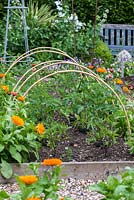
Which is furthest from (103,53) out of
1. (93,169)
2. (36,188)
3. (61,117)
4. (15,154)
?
(36,188)

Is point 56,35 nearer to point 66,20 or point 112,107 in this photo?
point 66,20

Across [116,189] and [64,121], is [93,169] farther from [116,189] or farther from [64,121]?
[116,189]

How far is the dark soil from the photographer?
4.93 metres

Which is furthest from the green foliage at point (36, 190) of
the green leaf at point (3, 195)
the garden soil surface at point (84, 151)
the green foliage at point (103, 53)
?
the green foliage at point (103, 53)

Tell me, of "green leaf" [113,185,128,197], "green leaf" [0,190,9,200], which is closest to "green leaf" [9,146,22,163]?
"green leaf" [0,190,9,200]

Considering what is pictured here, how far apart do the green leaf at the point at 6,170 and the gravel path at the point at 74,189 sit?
81 mm

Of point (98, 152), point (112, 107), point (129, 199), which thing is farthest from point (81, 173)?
point (129, 199)

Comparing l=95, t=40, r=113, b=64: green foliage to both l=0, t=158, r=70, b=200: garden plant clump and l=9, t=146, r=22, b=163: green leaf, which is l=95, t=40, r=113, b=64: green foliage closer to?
l=9, t=146, r=22, b=163: green leaf

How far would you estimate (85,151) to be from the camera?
5086 millimetres

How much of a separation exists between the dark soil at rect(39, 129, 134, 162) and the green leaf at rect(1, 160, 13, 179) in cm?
43

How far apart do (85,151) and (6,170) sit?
34.1 inches

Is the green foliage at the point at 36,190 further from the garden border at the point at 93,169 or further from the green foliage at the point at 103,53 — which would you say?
the green foliage at the point at 103,53

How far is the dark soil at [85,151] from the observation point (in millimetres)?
4930

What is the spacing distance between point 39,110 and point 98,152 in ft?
2.50
